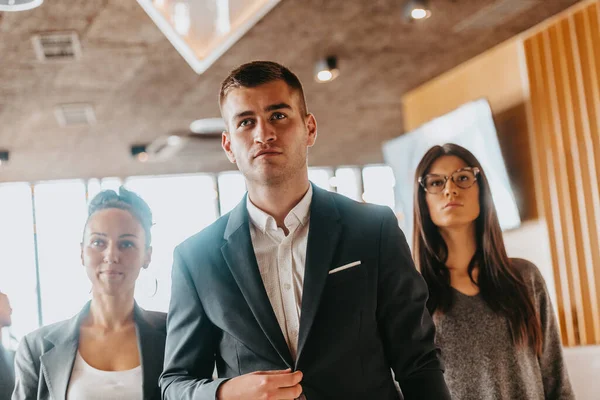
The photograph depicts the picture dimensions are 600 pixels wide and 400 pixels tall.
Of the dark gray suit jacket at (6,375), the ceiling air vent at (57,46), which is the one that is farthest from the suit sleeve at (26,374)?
the ceiling air vent at (57,46)

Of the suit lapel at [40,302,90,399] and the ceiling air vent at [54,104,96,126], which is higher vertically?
the ceiling air vent at [54,104,96,126]

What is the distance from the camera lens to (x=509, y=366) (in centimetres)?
232

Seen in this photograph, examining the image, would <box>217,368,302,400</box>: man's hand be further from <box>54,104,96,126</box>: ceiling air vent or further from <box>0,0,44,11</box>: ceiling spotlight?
<box>54,104,96,126</box>: ceiling air vent

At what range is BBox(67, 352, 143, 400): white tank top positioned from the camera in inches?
81.8

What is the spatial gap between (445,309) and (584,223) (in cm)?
285

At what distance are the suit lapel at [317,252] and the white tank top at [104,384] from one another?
2.33 ft

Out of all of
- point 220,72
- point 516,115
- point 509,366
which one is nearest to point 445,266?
point 509,366

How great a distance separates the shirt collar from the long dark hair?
815 millimetres

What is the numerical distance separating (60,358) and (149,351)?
0.83 ft

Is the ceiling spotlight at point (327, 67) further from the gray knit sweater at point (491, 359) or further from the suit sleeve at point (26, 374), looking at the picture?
the suit sleeve at point (26, 374)

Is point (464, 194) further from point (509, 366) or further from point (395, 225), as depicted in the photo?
point (395, 225)

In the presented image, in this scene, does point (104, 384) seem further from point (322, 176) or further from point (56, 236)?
point (322, 176)

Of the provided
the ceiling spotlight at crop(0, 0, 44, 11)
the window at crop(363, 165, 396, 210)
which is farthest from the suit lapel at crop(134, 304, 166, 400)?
the window at crop(363, 165, 396, 210)

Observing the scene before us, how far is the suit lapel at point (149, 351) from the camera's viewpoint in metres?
2.10
